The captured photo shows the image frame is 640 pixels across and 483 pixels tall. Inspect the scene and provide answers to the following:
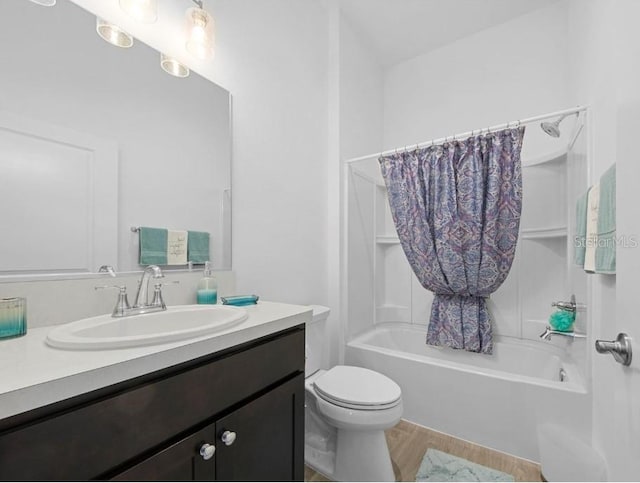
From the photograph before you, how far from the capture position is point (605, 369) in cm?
131

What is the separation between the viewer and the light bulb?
4.12 feet

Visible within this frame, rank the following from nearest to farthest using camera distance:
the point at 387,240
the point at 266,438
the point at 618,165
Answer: the point at 618,165 < the point at 266,438 < the point at 387,240

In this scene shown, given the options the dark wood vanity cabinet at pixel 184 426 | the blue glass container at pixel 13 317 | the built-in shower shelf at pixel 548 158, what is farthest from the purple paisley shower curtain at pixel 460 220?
the blue glass container at pixel 13 317

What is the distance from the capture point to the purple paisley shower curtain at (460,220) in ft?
6.07

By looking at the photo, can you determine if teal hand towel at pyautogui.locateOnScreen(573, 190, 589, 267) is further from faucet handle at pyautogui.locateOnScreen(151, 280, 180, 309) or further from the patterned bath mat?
faucet handle at pyautogui.locateOnScreen(151, 280, 180, 309)

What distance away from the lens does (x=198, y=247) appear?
1365 millimetres

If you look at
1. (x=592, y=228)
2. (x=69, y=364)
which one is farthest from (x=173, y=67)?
(x=592, y=228)

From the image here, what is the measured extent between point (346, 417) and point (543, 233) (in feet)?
6.18

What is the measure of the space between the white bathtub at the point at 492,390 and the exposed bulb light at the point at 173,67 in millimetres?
1908

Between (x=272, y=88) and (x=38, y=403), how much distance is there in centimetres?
176

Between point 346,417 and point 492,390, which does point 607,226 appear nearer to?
point 492,390

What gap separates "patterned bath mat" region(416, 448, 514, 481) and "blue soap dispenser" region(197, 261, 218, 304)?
1.33 m

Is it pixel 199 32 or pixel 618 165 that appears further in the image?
pixel 199 32

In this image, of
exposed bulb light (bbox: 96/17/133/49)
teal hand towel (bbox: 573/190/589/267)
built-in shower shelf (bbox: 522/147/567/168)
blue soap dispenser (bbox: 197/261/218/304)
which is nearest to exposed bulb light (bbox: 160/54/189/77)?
exposed bulb light (bbox: 96/17/133/49)
